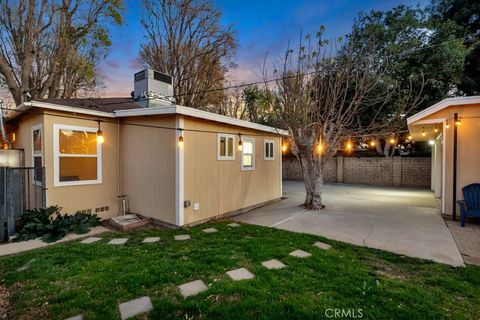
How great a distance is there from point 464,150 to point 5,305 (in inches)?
367

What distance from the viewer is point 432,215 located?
664cm

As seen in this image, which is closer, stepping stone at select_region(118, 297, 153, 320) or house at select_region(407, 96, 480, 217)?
stepping stone at select_region(118, 297, 153, 320)

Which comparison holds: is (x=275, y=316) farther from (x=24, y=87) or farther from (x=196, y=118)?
(x=24, y=87)

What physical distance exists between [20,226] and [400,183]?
1609 cm

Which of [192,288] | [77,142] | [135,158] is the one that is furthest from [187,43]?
[192,288]

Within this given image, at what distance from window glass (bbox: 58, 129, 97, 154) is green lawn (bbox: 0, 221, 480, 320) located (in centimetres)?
226

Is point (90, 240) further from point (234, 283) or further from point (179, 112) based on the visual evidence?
point (234, 283)

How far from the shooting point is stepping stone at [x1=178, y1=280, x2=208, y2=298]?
8.64 feet

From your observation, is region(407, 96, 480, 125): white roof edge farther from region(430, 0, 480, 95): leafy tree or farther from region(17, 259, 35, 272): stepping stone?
region(17, 259, 35, 272): stepping stone

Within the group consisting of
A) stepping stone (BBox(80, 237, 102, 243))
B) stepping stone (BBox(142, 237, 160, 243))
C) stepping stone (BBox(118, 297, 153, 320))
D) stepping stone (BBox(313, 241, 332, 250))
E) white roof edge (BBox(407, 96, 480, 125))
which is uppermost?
white roof edge (BBox(407, 96, 480, 125))

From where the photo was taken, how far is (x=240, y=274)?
308 cm

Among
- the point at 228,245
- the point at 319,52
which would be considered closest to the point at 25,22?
the point at 319,52

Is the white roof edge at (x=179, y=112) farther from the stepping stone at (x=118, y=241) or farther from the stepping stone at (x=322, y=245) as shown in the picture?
the stepping stone at (x=322, y=245)

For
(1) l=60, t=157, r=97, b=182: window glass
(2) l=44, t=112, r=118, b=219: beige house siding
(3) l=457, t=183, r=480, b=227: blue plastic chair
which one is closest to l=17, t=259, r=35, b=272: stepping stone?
(2) l=44, t=112, r=118, b=219: beige house siding
